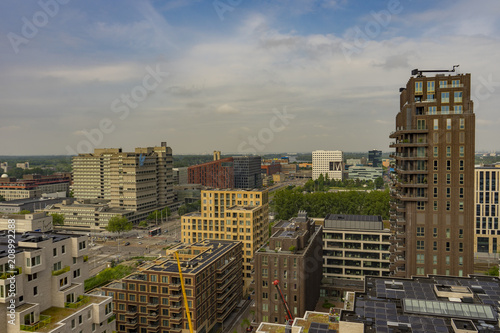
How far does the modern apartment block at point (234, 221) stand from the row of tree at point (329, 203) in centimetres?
4054

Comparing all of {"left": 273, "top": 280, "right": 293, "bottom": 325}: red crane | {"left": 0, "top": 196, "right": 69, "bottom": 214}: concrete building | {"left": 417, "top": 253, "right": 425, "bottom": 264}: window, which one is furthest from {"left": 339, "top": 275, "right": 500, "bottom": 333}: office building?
{"left": 0, "top": 196, "right": 69, "bottom": 214}: concrete building

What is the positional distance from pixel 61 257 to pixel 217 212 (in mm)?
50408

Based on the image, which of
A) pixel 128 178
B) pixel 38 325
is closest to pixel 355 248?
pixel 38 325

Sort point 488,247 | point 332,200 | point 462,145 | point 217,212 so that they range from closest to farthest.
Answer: point 462,145
point 217,212
point 488,247
point 332,200

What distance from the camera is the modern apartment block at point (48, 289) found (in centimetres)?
2930

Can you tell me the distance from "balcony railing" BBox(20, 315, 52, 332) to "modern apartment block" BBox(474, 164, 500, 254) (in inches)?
4046

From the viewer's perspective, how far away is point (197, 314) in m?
55.0

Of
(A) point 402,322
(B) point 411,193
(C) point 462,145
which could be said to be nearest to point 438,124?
(C) point 462,145

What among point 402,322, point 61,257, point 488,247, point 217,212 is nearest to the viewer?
point 402,322

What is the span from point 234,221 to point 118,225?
6244 centimetres

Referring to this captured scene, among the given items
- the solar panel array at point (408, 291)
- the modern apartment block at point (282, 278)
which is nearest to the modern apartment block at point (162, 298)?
the modern apartment block at point (282, 278)

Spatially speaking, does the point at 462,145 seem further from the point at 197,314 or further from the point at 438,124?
the point at 197,314

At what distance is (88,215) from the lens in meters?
139

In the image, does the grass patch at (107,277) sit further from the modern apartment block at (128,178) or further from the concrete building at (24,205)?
the concrete building at (24,205)
